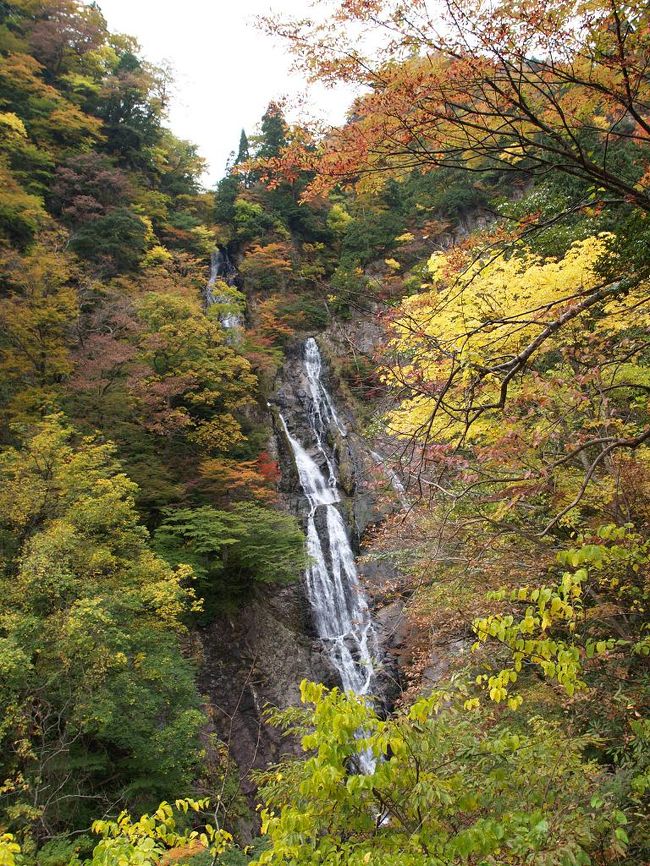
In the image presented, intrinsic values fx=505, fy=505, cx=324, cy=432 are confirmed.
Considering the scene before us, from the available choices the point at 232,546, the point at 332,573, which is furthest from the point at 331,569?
the point at 232,546

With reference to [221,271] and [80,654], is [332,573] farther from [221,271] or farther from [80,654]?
[221,271]

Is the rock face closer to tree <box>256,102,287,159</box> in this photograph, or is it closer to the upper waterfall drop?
the upper waterfall drop

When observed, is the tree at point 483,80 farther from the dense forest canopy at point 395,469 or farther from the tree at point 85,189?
the tree at point 85,189

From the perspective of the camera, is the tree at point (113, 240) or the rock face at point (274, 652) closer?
the rock face at point (274, 652)

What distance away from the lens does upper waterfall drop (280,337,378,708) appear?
14328 millimetres

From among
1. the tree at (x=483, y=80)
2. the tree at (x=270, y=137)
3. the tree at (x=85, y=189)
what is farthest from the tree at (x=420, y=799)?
the tree at (x=270, y=137)

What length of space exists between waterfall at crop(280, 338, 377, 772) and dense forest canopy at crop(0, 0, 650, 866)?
1.23 meters

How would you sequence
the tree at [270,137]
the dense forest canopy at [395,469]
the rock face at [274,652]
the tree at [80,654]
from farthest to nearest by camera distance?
the tree at [270,137] < the rock face at [274,652] < the tree at [80,654] < the dense forest canopy at [395,469]

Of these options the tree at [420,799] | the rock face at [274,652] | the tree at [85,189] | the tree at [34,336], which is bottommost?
the rock face at [274,652]

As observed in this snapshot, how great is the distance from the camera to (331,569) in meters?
16.5

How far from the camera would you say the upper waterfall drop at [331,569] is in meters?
14.3

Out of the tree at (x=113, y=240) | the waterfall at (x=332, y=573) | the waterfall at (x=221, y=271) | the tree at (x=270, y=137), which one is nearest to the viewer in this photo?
the waterfall at (x=332, y=573)

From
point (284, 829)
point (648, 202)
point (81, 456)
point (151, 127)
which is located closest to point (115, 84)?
point (151, 127)

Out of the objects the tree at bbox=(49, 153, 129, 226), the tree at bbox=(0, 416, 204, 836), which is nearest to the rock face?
the tree at bbox=(0, 416, 204, 836)
